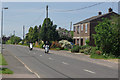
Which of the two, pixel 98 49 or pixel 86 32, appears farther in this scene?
pixel 86 32

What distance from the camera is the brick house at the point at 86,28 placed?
49.2m

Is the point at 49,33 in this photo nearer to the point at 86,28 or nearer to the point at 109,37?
the point at 86,28

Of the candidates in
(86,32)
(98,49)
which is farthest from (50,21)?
(98,49)

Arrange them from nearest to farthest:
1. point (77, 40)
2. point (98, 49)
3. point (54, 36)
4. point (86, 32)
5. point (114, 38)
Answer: point (114, 38) < point (98, 49) < point (86, 32) < point (77, 40) < point (54, 36)

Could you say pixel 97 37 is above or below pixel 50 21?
below

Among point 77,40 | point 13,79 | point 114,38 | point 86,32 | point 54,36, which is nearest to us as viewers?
point 13,79

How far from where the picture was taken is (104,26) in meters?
30.5

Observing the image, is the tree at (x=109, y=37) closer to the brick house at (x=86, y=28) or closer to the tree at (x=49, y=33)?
the brick house at (x=86, y=28)

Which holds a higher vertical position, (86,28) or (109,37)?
(86,28)

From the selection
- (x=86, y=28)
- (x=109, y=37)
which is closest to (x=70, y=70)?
(x=109, y=37)

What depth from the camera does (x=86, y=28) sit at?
50.6m

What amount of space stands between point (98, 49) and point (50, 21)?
36079 mm

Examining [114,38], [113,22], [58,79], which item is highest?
[113,22]

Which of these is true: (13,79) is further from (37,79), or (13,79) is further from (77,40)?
(77,40)
